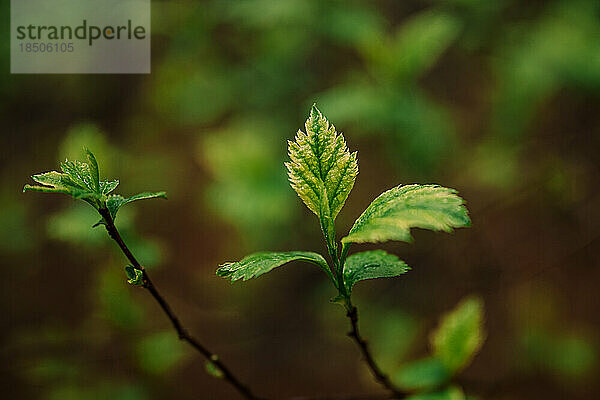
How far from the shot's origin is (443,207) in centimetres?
52

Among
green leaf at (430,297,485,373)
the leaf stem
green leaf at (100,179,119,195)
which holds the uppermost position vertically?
green leaf at (100,179,119,195)

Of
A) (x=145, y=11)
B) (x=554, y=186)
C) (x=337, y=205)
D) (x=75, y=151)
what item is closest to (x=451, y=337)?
(x=337, y=205)

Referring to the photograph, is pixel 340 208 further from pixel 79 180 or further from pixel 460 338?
pixel 460 338

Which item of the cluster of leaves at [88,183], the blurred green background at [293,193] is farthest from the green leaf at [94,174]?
the blurred green background at [293,193]

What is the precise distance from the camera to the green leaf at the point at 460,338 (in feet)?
2.83

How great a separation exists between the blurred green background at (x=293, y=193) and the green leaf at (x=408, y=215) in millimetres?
721

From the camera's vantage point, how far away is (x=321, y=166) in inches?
23.3

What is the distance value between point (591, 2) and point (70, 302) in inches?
66.0

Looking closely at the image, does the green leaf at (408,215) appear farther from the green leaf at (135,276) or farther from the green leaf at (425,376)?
the green leaf at (425,376)

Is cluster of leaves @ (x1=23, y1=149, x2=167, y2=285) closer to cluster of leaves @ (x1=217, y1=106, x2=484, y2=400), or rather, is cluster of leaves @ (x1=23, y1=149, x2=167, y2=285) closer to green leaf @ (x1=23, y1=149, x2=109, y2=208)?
green leaf @ (x1=23, y1=149, x2=109, y2=208)

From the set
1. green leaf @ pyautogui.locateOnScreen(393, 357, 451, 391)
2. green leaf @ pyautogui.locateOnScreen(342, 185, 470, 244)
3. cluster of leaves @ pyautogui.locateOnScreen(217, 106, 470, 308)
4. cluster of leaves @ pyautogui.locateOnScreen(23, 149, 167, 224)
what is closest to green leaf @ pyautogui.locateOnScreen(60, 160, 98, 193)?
cluster of leaves @ pyautogui.locateOnScreen(23, 149, 167, 224)

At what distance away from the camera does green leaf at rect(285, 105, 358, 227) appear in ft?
1.91

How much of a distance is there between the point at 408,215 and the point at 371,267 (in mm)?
123

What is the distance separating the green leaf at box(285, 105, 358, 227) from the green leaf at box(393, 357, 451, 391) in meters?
0.39
